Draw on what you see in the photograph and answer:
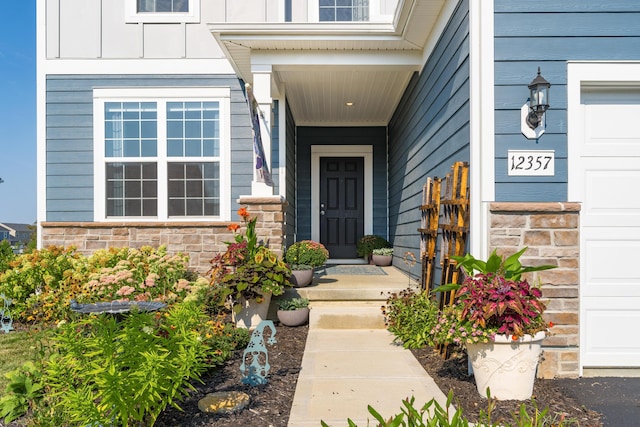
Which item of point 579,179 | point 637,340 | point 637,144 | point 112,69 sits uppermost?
point 112,69

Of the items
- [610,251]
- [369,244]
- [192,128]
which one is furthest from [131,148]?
[610,251]

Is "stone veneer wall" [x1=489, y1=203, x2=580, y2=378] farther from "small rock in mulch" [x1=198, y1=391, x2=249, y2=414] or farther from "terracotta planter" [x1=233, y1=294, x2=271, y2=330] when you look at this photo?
"terracotta planter" [x1=233, y1=294, x2=271, y2=330]

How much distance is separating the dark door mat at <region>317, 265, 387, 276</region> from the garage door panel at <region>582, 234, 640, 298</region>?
10.3 ft

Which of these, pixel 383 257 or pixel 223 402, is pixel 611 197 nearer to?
pixel 223 402

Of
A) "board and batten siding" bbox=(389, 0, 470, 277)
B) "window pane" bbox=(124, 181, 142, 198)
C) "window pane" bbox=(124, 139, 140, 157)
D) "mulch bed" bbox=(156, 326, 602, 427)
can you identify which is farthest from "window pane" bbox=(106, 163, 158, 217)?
"board and batten siding" bbox=(389, 0, 470, 277)

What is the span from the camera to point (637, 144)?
132 inches

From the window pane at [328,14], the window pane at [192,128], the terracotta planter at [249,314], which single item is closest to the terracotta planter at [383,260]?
the window pane at [192,128]

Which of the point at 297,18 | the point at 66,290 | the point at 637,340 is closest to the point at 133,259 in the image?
the point at 66,290

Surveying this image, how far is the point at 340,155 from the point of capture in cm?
834

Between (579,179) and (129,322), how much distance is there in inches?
121

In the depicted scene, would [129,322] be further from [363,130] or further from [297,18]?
[363,130]

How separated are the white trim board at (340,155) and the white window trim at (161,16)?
3055 mm

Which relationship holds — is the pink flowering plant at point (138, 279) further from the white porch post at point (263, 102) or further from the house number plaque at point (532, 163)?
the house number plaque at point (532, 163)

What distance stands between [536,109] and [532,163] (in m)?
0.37
